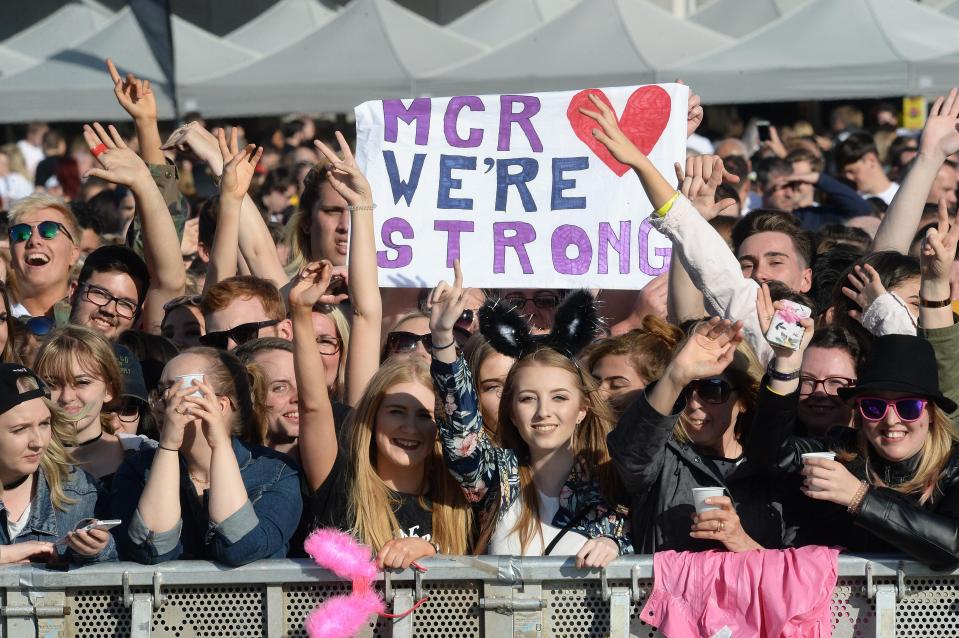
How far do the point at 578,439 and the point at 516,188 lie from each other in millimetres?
1873

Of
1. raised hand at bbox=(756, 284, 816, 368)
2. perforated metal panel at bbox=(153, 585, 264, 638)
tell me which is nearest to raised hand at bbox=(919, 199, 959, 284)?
raised hand at bbox=(756, 284, 816, 368)

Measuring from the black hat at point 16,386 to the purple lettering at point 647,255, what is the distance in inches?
100

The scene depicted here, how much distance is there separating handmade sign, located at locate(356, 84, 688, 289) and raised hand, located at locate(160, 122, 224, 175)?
0.68 meters

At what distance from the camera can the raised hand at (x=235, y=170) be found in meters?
5.98

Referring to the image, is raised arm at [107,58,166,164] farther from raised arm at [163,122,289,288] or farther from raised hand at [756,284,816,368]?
raised hand at [756,284,816,368]

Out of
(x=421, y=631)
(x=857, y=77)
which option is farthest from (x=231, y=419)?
(x=857, y=77)

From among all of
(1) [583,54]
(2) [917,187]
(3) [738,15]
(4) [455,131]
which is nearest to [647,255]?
(4) [455,131]

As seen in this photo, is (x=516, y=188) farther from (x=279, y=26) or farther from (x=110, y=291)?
(x=279, y=26)

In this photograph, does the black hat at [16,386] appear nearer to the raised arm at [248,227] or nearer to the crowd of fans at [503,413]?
the crowd of fans at [503,413]

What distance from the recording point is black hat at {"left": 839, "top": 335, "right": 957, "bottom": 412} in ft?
13.2

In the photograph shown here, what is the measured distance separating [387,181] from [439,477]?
6.63ft

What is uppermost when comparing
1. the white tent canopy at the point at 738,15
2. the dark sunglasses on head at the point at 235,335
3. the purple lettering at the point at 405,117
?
the white tent canopy at the point at 738,15

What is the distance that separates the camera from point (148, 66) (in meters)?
14.7

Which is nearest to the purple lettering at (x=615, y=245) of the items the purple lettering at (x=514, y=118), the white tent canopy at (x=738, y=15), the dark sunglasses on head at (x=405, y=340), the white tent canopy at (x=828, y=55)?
the purple lettering at (x=514, y=118)
